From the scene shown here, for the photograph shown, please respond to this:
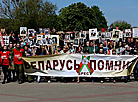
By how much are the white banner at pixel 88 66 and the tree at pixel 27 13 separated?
38.0 meters

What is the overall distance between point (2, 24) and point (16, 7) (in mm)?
3624

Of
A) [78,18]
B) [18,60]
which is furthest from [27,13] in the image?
[18,60]

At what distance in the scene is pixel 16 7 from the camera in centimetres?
6125

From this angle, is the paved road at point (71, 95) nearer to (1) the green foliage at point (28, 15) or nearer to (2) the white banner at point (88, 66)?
(2) the white banner at point (88, 66)

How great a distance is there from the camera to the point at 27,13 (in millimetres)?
58969

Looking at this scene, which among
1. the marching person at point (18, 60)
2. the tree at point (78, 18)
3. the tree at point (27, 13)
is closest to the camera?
the marching person at point (18, 60)

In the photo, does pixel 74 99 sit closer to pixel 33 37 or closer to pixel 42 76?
pixel 42 76

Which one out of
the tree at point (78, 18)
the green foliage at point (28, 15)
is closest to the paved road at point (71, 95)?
the green foliage at point (28, 15)

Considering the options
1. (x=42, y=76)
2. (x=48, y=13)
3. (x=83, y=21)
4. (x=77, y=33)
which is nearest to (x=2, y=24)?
(x=48, y=13)

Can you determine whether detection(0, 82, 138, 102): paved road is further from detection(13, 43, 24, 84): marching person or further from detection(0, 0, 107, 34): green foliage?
detection(0, 0, 107, 34): green foliage

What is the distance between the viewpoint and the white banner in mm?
16781

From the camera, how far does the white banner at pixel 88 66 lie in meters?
16.8

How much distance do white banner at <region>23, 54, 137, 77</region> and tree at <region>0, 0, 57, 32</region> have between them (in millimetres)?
38042

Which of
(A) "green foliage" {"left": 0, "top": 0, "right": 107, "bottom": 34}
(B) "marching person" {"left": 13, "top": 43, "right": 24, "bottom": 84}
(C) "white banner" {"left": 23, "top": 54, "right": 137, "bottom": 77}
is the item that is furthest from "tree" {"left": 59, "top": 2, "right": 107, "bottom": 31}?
(B) "marching person" {"left": 13, "top": 43, "right": 24, "bottom": 84}
